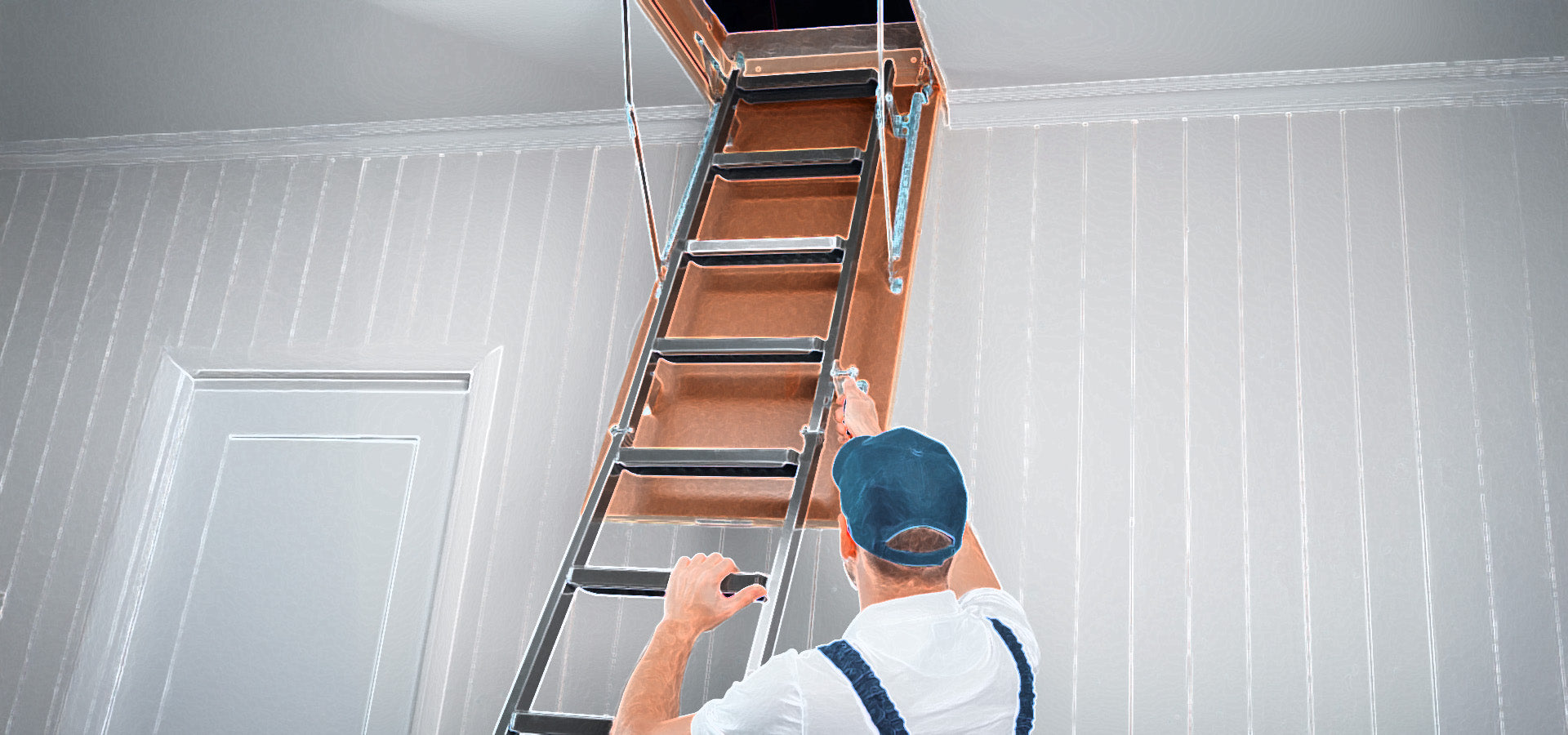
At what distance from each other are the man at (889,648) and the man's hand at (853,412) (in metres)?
0.54

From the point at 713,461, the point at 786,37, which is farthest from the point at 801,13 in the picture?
the point at 713,461

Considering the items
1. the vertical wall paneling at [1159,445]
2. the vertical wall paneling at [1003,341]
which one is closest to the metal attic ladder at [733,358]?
the vertical wall paneling at [1003,341]

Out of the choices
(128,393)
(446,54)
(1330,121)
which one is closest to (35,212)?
(128,393)

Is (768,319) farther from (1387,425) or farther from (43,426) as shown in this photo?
(43,426)

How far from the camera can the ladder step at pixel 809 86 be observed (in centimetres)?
276

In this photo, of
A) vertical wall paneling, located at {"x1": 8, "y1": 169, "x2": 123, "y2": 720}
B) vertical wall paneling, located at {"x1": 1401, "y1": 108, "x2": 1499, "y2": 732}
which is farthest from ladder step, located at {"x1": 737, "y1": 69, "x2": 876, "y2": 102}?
vertical wall paneling, located at {"x1": 8, "y1": 169, "x2": 123, "y2": 720}

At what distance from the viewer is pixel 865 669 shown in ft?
4.22

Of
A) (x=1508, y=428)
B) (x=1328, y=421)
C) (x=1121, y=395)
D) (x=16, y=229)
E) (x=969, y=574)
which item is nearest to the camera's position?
A: (x=969, y=574)

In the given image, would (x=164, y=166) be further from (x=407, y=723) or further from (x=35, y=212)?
(x=407, y=723)

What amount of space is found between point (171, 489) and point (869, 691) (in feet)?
9.08

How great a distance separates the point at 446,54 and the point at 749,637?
1.81 metres

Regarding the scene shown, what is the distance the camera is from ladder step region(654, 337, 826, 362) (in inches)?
87.0

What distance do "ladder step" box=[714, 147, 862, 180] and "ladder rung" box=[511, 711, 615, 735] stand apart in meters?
1.36

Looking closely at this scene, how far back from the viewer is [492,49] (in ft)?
10.0
